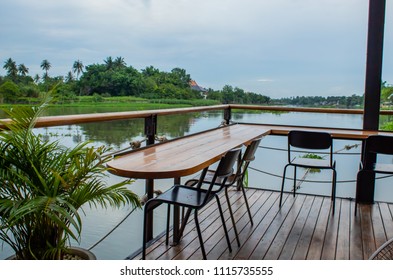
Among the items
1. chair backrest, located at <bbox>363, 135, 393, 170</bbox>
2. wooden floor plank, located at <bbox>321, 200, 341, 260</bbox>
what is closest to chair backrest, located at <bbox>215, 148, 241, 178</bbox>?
wooden floor plank, located at <bbox>321, 200, 341, 260</bbox>

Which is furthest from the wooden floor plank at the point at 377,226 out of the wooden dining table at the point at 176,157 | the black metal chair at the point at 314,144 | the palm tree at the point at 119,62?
the palm tree at the point at 119,62

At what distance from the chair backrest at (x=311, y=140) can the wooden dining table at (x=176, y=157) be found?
469 mm

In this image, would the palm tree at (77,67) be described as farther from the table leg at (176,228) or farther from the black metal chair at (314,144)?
the black metal chair at (314,144)

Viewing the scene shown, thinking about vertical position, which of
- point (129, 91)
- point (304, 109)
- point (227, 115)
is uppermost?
point (129, 91)

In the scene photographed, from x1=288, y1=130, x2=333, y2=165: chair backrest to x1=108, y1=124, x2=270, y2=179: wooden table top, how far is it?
60 centimetres

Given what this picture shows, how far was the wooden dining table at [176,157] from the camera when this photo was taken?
1901 millimetres

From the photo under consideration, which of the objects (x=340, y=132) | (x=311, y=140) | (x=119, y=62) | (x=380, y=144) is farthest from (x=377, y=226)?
(x=119, y=62)

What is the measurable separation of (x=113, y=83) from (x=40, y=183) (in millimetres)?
2314

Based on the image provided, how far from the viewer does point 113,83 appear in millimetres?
3854

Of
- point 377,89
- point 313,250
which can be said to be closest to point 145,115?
point 313,250

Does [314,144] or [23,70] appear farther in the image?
[314,144]

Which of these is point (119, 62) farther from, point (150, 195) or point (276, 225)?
point (276, 225)

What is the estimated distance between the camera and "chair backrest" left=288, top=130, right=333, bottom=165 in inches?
137

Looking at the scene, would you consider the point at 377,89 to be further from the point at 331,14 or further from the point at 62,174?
the point at 62,174
